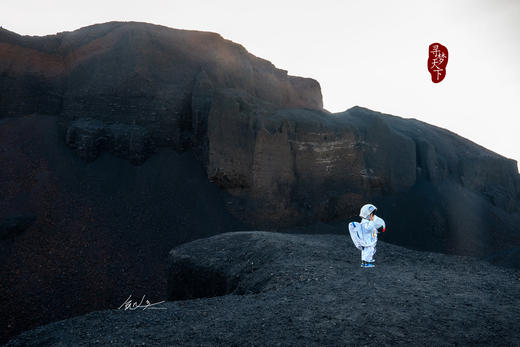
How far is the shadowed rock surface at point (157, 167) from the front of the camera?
11.3m

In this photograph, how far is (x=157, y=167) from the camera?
1500 centimetres

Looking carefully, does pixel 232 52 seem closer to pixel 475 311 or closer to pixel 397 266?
pixel 397 266

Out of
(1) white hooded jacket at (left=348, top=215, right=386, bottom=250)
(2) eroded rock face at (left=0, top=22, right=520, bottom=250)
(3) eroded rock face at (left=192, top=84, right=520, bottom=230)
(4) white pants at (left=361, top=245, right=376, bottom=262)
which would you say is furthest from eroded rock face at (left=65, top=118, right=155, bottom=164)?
(4) white pants at (left=361, top=245, right=376, bottom=262)

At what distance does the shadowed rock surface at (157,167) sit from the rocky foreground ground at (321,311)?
4987mm

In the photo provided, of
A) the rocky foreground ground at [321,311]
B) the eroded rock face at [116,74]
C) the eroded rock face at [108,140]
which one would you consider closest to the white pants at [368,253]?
the rocky foreground ground at [321,311]

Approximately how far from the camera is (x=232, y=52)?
18453 mm

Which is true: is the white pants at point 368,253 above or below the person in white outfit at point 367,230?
below

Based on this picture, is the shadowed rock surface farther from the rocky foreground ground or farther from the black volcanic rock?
the rocky foreground ground

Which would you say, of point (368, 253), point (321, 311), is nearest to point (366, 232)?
point (368, 253)

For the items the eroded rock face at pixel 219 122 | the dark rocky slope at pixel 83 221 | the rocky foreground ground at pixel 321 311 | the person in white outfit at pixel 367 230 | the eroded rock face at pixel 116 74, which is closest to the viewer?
the rocky foreground ground at pixel 321 311

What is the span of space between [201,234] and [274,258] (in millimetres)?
6771

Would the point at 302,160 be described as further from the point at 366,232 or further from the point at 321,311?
the point at 321,311

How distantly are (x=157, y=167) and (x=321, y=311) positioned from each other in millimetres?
12190

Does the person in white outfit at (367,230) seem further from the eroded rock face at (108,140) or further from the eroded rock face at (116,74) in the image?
the eroded rock face at (108,140)
